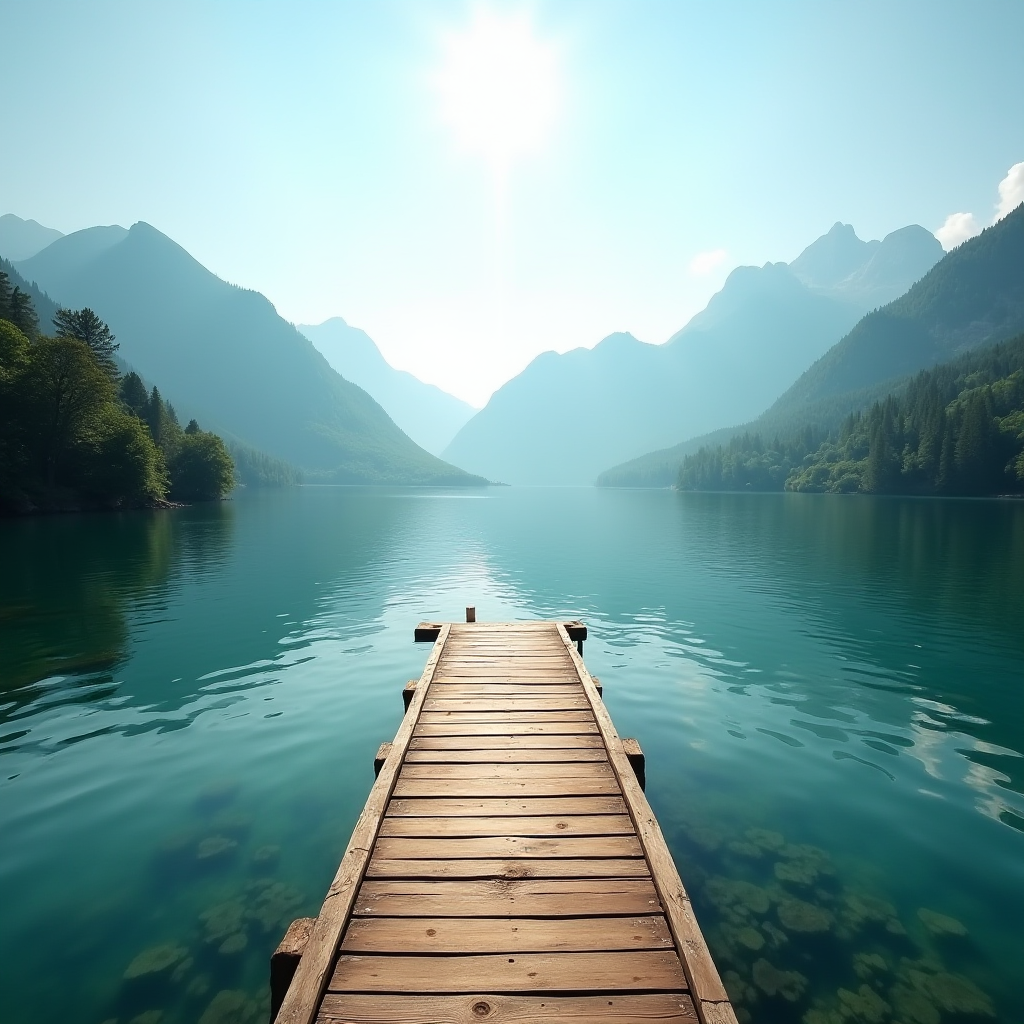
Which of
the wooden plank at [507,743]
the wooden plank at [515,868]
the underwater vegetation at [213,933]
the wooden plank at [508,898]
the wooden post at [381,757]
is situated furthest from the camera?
the wooden plank at [507,743]

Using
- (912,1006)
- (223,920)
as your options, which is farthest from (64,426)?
(912,1006)

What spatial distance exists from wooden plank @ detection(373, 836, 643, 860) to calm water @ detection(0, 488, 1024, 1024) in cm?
230

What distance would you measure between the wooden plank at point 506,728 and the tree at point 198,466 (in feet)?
386

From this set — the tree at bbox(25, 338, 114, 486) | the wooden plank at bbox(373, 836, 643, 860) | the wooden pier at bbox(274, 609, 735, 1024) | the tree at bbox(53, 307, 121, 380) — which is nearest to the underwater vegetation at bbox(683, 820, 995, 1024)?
the wooden pier at bbox(274, 609, 735, 1024)

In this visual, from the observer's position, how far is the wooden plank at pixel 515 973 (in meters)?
4.71

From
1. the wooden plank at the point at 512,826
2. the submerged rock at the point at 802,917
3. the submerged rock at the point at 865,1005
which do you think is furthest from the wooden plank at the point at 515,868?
the submerged rock at the point at 802,917

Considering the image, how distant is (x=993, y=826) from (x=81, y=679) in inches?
926

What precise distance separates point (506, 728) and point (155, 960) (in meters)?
5.79

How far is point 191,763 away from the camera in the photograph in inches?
488

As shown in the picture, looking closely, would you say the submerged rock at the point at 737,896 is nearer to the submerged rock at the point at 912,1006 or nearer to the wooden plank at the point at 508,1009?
the submerged rock at the point at 912,1006

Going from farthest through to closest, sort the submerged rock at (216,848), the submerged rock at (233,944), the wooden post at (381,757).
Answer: the submerged rock at (216,848) < the wooden post at (381,757) < the submerged rock at (233,944)

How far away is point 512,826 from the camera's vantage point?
23.5ft

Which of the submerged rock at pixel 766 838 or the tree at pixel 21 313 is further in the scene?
the tree at pixel 21 313

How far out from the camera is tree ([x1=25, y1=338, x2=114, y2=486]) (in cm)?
7156
